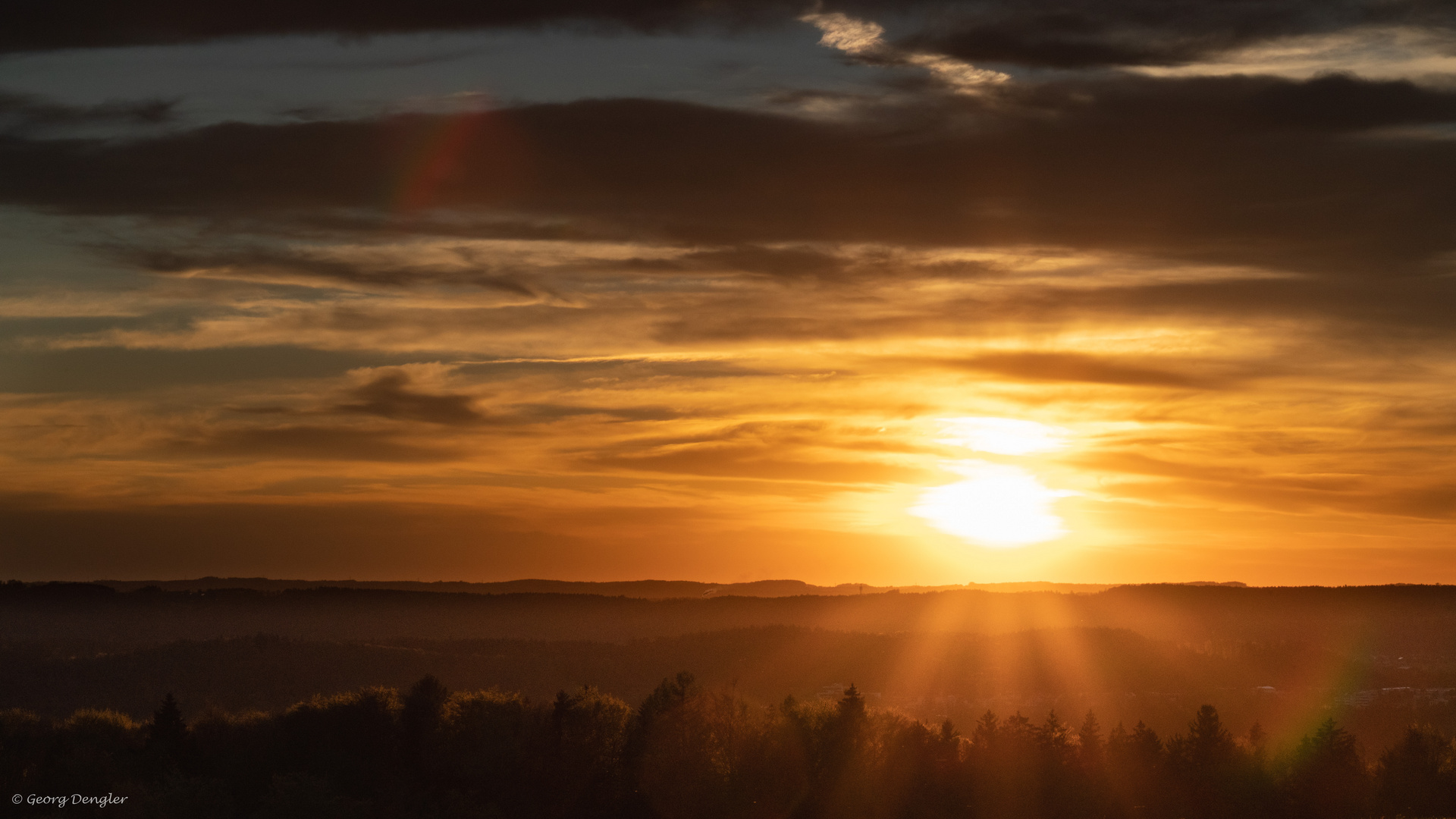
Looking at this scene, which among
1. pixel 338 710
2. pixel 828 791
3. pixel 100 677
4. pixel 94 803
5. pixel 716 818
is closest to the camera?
pixel 94 803

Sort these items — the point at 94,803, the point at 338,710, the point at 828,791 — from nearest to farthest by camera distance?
the point at 94,803 → the point at 828,791 → the point at 338,710

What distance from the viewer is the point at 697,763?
266 feet

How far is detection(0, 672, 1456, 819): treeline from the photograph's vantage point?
79.4m

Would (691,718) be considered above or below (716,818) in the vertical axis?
above

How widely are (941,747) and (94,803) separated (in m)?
55.8

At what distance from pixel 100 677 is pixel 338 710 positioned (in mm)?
116635

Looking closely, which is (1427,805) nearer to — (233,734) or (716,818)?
(716,818)

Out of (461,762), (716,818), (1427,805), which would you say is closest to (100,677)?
(461,762)

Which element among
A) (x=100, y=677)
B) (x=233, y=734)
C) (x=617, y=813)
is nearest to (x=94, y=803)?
(x=233, y=734)

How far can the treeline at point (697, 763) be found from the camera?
7944 centimetres

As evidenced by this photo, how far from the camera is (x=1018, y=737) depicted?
301 feet

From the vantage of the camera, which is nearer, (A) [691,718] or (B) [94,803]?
(B) [94,803]

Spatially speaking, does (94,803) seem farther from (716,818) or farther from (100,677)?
(100,677)

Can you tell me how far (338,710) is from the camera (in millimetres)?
88500
